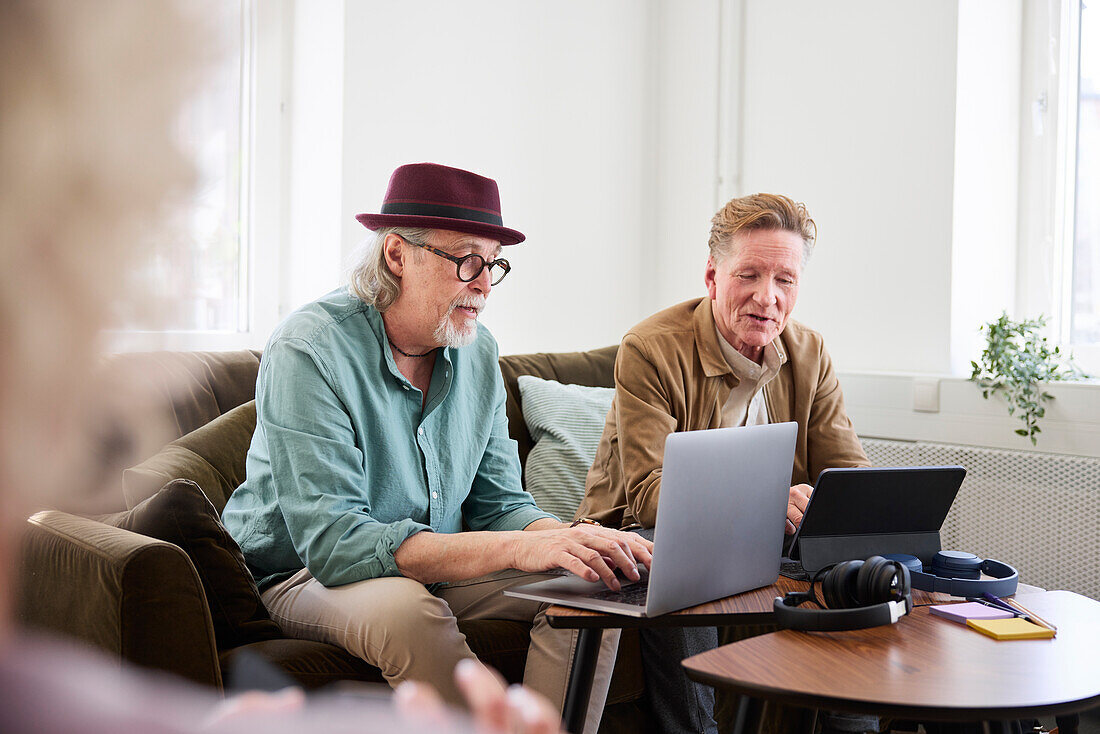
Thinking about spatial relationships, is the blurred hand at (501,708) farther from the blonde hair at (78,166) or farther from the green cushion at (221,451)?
the green cushion at (221,451)

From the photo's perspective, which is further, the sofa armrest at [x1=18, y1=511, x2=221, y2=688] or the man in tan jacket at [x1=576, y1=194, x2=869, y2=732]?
the man in tan jacket at [x1=576, y1=194, x2=869, y2=732]

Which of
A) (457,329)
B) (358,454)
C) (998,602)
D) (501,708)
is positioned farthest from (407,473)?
(501,708)

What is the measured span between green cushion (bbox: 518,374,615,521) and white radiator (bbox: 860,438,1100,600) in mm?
1026

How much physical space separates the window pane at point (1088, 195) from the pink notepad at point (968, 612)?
6.32 ft

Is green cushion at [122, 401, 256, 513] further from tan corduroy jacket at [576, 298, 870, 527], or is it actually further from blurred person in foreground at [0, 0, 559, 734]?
blurred person in foreground at [0, 0, 559, 734]

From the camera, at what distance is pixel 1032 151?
9.59ft

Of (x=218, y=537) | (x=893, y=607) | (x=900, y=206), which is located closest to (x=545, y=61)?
(x=900, y=206)

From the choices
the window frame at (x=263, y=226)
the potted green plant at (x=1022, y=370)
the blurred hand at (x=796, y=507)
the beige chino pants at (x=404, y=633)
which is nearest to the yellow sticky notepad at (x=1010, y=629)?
the blurred hand at (x=796, y=507)

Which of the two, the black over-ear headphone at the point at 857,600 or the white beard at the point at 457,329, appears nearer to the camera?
the black over-ear headphone at the point at 857,600

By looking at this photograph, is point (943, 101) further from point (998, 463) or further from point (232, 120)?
point (232, 120)

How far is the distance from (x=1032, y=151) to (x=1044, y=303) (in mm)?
483

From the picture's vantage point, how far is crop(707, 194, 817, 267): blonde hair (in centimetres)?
194

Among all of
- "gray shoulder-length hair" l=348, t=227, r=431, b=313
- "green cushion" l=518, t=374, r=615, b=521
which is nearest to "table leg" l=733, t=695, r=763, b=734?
"gray shoulder-length hair" l=348, t=227, r=431, b=313

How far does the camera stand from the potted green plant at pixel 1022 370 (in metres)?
2.56
